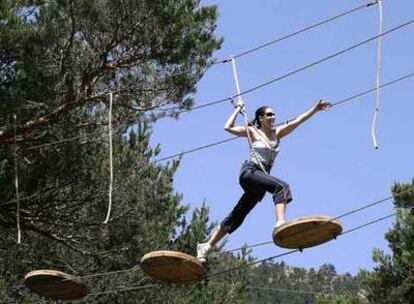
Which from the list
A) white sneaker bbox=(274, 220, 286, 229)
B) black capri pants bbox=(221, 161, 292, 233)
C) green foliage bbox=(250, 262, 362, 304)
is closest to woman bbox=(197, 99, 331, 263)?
black capri pants bbox=(221, 161, 292, 233)

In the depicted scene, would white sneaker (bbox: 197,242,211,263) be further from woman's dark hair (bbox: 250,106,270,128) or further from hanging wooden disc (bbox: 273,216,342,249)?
woman's dark hair (bbox: 250,106,270,128)

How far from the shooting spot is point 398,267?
63.7 ft

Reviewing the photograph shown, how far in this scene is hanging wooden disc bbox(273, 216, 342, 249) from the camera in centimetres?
602

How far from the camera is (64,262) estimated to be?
1284 cm

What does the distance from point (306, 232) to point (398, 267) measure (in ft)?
45.9

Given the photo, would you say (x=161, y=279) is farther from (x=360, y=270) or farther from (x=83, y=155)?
(x=360, y=270)

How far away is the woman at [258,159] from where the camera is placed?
6395 mm

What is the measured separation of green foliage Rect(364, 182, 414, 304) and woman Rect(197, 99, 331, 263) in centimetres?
1296

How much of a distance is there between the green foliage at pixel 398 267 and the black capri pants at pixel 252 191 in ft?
42.6

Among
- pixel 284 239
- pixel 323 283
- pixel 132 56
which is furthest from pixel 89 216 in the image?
pixel 323 283

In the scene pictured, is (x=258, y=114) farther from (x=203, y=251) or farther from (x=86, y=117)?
(x=86, y=117)

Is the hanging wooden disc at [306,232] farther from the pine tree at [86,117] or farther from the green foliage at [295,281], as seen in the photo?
the green foliage at [295,281]

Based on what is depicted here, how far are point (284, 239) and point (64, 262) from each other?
7306mm

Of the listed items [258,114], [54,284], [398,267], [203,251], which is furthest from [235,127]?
[398,267]
